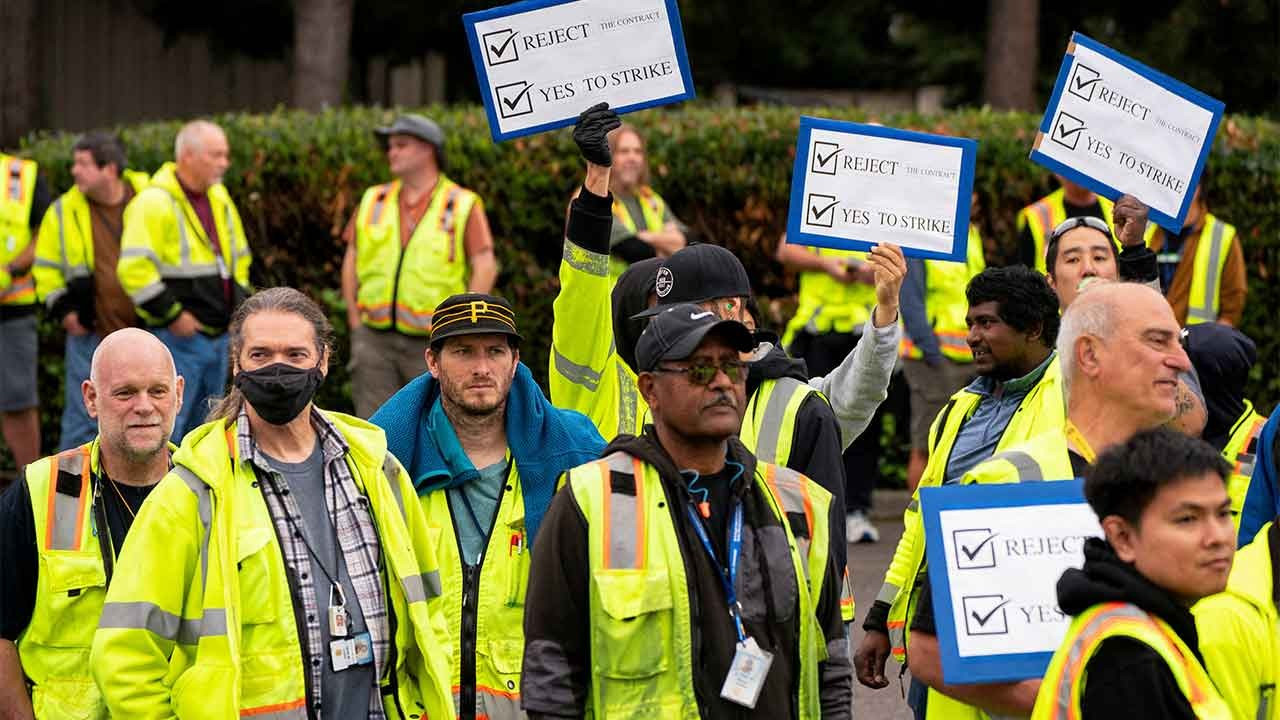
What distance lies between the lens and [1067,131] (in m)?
6.78

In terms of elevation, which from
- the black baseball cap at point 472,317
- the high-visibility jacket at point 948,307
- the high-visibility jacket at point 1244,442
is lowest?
the high-visibility jacket at point 1244,442

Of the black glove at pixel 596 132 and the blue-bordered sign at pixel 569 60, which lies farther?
the blue-bordered sign at pixel 569 60

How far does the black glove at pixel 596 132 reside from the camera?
5.62m

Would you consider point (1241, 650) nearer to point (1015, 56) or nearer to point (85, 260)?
point (85, 260)

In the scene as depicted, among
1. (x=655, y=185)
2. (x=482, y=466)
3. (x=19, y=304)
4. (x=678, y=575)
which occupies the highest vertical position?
(x=655, y=185)

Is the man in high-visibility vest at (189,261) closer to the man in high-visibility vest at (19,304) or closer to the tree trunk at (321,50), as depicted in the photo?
the man in high-visibility vest at (19,304)

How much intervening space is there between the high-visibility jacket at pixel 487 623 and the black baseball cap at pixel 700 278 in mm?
826

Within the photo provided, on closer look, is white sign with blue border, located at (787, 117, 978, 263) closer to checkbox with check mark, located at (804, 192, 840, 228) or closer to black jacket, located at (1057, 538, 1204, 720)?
checkbox with check mark, located at (804, 192, 840, 228)

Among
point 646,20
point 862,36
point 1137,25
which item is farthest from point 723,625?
point 862,36

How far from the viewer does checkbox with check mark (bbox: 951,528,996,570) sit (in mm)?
4070

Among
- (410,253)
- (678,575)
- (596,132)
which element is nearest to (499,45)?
(596,132)

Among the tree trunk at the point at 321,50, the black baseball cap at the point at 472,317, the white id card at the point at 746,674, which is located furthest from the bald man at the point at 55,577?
the tree trunk at the point at 321,50

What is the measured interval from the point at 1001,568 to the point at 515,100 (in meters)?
3.01

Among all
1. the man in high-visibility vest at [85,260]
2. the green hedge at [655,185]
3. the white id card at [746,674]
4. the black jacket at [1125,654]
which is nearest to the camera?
the black jacket at [1125,654]
